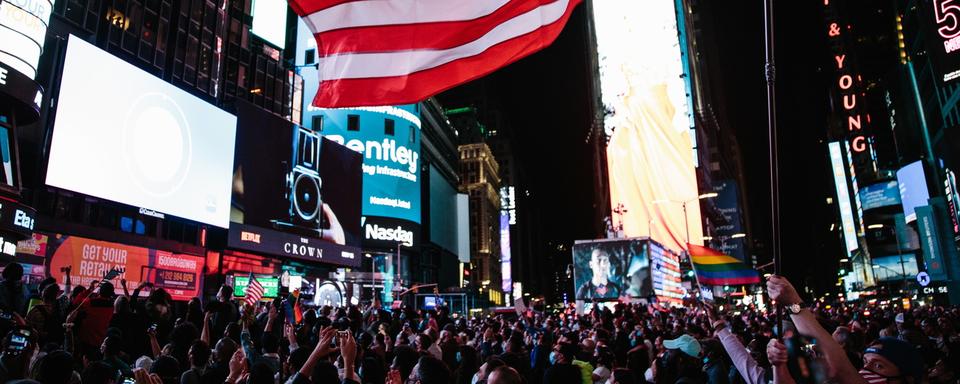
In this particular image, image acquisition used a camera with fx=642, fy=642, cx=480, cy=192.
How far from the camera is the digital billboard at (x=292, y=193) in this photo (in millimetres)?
33844

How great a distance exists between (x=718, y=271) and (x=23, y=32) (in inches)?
1048

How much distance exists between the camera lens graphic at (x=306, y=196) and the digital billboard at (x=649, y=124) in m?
42.4

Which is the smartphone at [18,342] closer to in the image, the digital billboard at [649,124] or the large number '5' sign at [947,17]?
the large number '5' sign at [947,17]

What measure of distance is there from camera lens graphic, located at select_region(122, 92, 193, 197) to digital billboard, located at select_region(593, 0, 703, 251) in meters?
53.5

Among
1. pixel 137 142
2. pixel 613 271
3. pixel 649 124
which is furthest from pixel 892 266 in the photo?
pixel 137 142

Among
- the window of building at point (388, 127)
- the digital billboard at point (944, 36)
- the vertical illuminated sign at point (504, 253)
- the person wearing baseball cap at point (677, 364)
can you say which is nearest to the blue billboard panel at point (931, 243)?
the digital billboard at point (944, 36)

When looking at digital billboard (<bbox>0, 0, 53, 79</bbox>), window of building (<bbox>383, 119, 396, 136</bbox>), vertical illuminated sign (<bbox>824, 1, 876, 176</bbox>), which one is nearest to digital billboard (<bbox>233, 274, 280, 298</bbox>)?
digital billboard (<bbox>0, 0, 53, 79</bbox>)

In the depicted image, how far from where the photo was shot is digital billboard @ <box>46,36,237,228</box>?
23.2 m

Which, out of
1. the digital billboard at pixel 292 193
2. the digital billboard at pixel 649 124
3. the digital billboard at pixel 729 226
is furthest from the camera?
the digital billboard at pixel 729 226

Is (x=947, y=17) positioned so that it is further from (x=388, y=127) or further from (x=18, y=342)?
(x=388, y=127)

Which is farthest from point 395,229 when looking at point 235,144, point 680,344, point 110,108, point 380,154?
point 680,344

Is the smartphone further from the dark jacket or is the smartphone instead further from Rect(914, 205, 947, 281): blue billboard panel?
Rect(914, 205, 947, 281): blue billboard panel

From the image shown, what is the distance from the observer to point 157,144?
27.4 metres

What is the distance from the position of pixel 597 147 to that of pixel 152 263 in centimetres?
6877
